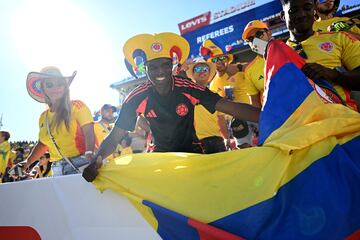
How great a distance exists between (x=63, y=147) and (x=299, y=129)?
2.70m

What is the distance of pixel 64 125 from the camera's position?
3424 mm

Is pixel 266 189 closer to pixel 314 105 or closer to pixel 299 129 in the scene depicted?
pixel 299 129

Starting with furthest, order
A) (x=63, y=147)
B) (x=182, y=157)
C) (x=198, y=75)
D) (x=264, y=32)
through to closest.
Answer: (x=198, y=75) → (x=264, y=32) → (x=63, y=147) → (x=182, y=157)

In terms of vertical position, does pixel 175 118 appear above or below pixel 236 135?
above

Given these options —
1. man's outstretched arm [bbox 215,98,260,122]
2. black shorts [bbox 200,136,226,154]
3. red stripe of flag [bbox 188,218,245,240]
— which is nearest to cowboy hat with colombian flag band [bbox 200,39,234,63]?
black shorts [bbox 200,136,226,154]

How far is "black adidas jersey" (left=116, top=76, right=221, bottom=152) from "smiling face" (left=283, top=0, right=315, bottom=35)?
2.92 feet

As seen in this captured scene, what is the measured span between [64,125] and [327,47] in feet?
8.76

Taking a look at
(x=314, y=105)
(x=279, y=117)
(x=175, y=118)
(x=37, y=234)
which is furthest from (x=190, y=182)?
(x=37, y=234)

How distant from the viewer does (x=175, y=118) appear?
2.55 m

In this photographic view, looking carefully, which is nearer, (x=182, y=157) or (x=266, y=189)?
(x=266, y=189)

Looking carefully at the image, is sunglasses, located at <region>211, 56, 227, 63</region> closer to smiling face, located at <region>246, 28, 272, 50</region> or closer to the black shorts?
smiling face, located at <region>246, 28, 272, 50</region>

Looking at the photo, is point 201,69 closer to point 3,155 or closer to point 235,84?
point 235,84

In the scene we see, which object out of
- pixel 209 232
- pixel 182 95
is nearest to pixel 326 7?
pixel 182 95

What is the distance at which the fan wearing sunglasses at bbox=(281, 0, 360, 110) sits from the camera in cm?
225
